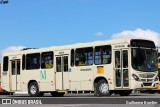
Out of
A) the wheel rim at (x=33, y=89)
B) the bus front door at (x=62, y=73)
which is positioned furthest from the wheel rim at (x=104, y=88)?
the wheel rim at (x=33, y=89)

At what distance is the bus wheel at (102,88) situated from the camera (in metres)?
26.1

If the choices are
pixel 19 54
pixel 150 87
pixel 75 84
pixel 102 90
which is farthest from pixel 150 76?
pixel 19 54

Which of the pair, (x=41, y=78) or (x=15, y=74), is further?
(x=15, y=74)

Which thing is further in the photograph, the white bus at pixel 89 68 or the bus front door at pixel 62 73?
the bus front door at pixel 62 73

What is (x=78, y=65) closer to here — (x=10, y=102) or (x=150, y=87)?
(x=150, y=87)

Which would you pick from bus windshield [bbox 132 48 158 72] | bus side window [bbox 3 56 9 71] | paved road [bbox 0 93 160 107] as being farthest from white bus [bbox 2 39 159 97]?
paved road [bbox 0 93 160 107]

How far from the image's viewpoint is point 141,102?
1873 centimetres

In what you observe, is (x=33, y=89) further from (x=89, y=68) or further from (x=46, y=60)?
(x=89, y=68)

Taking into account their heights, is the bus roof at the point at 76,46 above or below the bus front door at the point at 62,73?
above

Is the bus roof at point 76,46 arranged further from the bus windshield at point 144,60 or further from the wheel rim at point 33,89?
the wheel rim at point 33,89

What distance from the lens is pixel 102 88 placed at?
2619cm

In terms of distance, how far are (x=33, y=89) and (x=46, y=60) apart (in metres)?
2.14

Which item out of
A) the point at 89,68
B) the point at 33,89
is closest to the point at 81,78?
the point at 89,68

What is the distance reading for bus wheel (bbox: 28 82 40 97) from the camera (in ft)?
99.0
